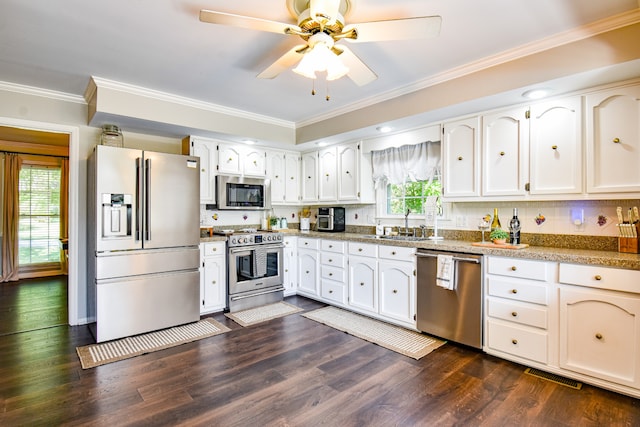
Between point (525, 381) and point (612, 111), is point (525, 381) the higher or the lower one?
the lower one

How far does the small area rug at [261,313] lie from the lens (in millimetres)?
3697

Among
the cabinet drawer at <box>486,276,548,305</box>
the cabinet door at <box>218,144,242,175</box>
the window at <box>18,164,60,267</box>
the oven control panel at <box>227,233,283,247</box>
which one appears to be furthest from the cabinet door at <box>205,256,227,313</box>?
the window at <box>18,164,60,267</box>

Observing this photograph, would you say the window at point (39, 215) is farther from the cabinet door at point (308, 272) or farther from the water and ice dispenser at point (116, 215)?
the cabinet door at point (308, 272)

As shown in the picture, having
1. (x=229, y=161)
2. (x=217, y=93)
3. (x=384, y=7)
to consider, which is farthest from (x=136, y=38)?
(x=229, y=161)

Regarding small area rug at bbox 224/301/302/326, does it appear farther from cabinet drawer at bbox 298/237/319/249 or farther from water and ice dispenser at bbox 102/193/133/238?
water and ice dispenser at bbox 102/193/133/238

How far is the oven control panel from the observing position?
13.3 ft

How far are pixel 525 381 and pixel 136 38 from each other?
3757 millimetres

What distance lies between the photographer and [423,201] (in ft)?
13.1

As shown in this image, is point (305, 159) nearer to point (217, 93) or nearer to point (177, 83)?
point (217, 93)

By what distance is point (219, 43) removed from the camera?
247 centimetres

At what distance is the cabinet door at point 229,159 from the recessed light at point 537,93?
3.32 metres

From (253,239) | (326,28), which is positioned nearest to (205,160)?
(253,239)

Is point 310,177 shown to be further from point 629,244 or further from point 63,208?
point 63,208

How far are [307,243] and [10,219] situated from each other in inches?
210
